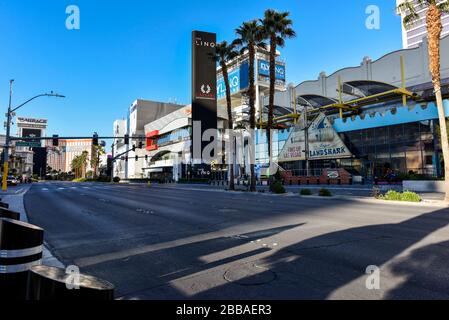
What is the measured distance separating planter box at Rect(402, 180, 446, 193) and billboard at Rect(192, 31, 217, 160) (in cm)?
5218

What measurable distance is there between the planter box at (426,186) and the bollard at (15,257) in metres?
29.1

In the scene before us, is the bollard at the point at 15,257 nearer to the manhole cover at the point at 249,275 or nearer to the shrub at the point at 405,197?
the manhole cover at the point at 249,275

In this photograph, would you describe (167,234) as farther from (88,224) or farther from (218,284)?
(218,284)

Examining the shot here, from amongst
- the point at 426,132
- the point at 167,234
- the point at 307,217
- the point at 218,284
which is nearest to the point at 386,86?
the point at 426,132

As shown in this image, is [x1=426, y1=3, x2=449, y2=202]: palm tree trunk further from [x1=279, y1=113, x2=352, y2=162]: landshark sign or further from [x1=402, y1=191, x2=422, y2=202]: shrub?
[x1=279, y1=113, x2=352, y2=162]: landshark sign

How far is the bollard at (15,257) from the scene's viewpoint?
3246 millimetres

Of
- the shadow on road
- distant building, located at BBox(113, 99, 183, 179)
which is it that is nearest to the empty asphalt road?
the shadow on road

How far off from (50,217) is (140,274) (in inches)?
Answer: 380

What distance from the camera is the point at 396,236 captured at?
8.20m

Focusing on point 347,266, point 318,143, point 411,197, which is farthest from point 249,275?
point 318,143

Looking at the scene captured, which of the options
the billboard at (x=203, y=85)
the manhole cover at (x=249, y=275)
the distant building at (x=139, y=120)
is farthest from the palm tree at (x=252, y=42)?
the distant building at (x=139, y=120)

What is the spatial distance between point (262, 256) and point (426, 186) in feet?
84.7

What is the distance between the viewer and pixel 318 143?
43.5 m

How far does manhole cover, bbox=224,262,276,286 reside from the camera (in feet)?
15.9
